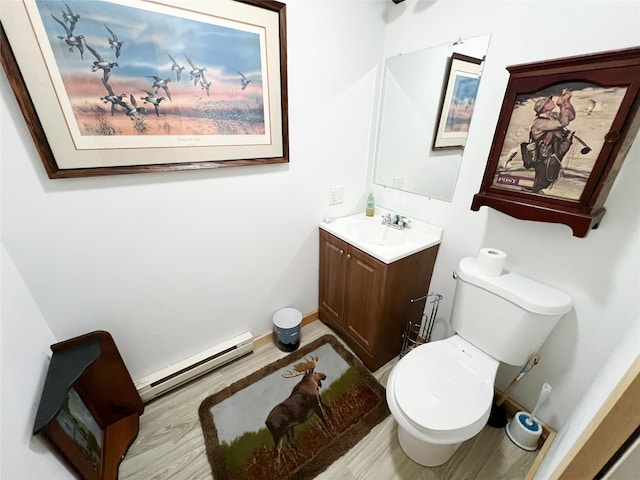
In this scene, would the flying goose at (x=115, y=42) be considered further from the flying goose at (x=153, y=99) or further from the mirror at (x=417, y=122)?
the mirror at (x=417, y=122)

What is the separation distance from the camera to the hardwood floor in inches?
46.6

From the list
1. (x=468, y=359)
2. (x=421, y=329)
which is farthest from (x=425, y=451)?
(x=421, y=329)

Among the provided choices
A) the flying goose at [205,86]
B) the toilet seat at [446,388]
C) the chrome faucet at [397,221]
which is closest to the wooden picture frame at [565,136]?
the chrome faucet at [397,221]

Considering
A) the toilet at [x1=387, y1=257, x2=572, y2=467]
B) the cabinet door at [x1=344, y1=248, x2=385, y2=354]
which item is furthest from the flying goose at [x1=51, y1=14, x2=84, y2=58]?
the toilet at [x1=387, y1=257, x2=572, y2=467]

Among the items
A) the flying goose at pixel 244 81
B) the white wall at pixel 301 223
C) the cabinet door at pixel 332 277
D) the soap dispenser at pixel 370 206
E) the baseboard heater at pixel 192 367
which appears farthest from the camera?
the soap dispenser at pixel 370 206

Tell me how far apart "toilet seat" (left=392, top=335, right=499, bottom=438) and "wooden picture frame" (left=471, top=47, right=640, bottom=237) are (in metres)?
0.70

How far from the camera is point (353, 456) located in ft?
4.11

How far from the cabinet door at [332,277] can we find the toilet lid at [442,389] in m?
0.62

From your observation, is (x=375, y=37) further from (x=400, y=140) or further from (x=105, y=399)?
(x=105, y=399)

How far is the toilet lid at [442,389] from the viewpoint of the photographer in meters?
1.01

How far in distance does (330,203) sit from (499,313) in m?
1.13

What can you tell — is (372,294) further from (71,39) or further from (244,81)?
(71,39)

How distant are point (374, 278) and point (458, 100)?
1.03 m

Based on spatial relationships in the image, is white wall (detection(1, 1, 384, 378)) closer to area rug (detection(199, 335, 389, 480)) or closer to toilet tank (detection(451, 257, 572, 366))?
area rug (detection(199, 335, 389, 480))
